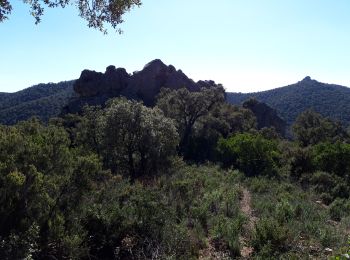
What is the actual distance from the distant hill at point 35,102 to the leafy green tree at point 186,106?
34599 mm

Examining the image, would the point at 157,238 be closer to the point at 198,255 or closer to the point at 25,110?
the point at 198,255

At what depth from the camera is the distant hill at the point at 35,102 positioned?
249ft

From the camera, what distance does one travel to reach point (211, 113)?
50.5 metres

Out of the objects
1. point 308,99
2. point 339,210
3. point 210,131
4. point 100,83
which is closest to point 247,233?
point 339,210

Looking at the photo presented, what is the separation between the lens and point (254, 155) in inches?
1348

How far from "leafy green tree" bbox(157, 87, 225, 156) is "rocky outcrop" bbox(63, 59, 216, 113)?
17.5 metres

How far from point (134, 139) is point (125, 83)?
128 ft

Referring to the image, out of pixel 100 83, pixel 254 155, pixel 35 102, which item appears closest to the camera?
pixel 254 155

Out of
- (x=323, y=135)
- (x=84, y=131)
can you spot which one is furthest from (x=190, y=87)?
(x=84, y=131)

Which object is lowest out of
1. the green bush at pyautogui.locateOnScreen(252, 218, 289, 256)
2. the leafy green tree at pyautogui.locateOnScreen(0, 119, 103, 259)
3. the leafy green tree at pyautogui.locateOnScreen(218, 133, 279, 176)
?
the leafy green tree at pyautogui.locateOnScreen(218, 133, 279, 176)

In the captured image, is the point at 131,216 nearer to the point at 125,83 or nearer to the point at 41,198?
the point at 41,198

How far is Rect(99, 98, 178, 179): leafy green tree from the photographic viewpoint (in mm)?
27531

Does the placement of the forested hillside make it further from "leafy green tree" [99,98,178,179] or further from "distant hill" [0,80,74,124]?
"distant hill" [0,80,74,124]

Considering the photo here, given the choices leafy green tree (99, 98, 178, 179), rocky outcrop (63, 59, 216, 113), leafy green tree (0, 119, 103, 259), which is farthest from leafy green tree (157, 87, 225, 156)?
leafy green tree (0, 119, 103, 259)
